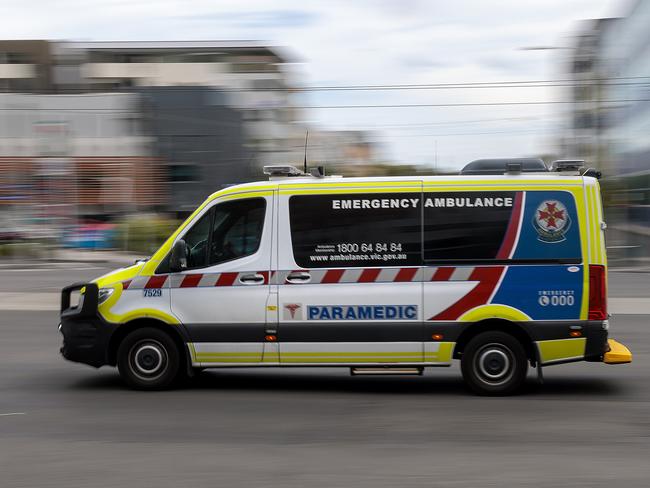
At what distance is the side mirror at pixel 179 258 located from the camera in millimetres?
8703

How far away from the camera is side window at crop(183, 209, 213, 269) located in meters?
8.73

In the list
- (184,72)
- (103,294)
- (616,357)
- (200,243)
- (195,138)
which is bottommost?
(616,357)

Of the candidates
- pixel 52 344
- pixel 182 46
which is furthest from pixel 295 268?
pixel 182 46

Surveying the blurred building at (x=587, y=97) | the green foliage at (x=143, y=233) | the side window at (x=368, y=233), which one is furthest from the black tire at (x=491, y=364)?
the green foliage at (x=143, y=233)

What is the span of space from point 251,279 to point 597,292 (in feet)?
10.1

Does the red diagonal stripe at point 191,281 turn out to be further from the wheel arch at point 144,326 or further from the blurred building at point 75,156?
the blurred building at point 75,156

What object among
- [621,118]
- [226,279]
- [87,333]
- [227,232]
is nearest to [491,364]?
[226,279]

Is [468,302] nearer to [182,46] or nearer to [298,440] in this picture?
[298,440]

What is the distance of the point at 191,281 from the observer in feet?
28.5

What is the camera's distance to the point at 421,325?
8398mm

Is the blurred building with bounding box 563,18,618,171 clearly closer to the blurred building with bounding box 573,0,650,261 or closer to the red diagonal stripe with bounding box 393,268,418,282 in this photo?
the blurred building with bounding box 573,0,650,261

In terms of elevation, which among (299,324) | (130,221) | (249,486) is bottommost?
(249,486)

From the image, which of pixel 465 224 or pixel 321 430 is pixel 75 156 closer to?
pixel 465 224

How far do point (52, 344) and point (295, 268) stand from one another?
5.27 metres
